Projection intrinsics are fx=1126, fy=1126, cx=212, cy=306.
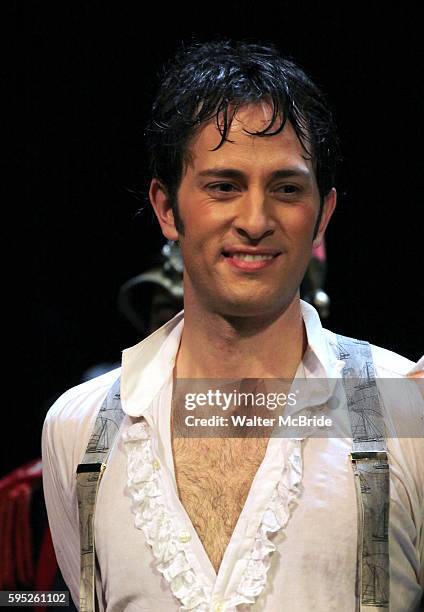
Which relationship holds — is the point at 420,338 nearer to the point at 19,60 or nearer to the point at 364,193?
the point at 364,193

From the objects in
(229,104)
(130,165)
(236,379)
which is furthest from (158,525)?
(130,165)

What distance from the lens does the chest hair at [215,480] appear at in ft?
6.52

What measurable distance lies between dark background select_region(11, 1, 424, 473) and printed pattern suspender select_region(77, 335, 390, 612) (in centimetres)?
106

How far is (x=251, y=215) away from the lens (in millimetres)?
2004

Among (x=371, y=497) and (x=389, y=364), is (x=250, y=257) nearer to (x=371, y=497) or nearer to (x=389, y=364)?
(x=389, y=364)

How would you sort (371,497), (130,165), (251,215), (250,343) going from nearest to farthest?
(371,497), (251,215), (250,343), (130,165)

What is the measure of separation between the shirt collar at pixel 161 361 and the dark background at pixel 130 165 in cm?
91

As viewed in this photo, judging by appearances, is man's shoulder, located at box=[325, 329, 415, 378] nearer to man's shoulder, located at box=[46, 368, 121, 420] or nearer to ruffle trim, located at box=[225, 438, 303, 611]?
ruffle trim, located at box=[225, 438, 303, 611]

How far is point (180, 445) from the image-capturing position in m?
2.13

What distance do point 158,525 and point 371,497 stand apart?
381 millimetres

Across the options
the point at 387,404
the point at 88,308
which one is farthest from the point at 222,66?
Result: the point at 88,308

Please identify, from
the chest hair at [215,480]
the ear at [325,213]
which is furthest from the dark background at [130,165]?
the chest hair at [215,480]

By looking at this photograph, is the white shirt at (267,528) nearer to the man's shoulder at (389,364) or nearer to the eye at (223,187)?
the man's shoulder at (389,364)

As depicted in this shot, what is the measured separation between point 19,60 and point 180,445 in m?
1.67
